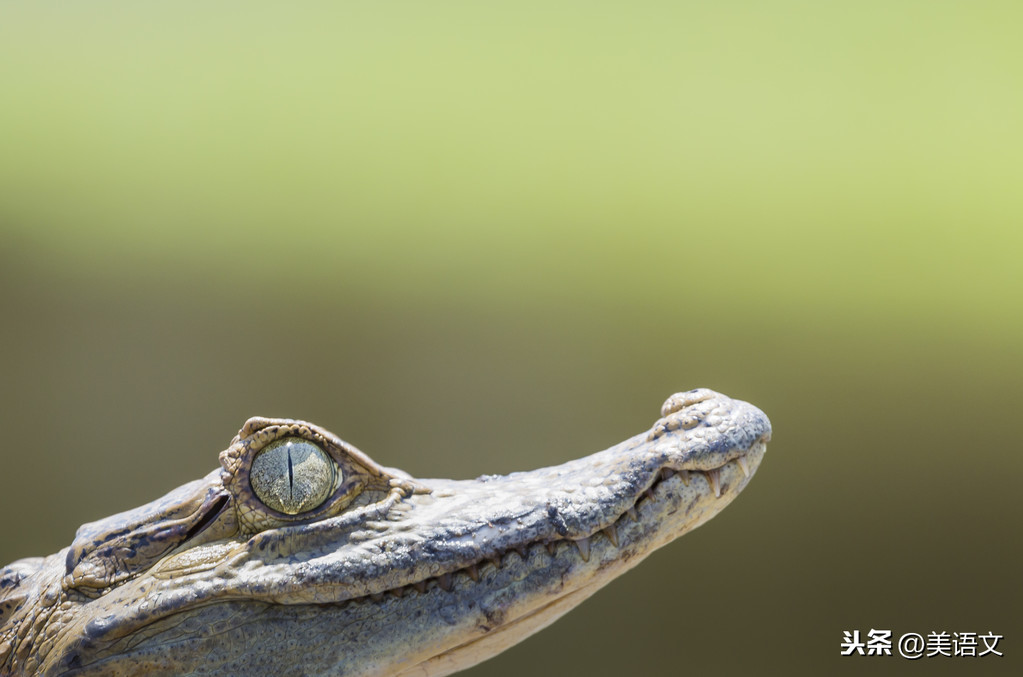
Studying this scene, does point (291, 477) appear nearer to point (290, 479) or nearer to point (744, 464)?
point (290, 479)

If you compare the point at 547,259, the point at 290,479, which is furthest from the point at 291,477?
the point at 547,259

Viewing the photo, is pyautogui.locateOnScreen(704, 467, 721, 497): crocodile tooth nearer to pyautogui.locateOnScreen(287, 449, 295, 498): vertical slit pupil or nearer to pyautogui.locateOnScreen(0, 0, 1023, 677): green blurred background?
pyautogui.locateOnScreen(287, 449, 295, 498): vertical slit pupil

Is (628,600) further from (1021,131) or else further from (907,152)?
(1021,131)

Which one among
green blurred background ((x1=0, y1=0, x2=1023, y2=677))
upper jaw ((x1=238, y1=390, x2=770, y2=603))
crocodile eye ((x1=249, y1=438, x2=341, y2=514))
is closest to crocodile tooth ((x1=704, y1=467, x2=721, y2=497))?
upper jaw ((x1=238, y1=390, x2=770, y2=603))

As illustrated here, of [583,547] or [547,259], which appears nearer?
[583,547]

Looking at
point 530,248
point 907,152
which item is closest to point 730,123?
point 907,152

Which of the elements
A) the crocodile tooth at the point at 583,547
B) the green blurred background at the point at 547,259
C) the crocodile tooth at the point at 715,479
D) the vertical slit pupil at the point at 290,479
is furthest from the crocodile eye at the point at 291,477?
the green blurred background at the point at 547,259

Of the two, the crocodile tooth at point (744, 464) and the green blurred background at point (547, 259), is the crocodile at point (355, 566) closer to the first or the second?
the crocodile tooth at point (744, 464)
